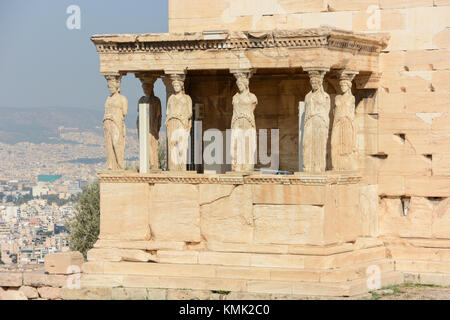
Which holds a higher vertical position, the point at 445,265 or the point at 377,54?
the point at 377,54

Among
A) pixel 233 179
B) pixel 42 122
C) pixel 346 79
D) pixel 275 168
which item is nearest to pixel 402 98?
pixel 346 79

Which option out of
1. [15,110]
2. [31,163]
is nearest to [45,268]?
[31,163]

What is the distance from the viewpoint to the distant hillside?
53.9 metres

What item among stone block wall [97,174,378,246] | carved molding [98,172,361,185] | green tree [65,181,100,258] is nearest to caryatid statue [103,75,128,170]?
carved molding [98,172,361,185]

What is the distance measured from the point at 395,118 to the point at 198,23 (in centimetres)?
364

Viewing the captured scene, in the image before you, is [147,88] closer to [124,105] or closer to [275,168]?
[124,105]

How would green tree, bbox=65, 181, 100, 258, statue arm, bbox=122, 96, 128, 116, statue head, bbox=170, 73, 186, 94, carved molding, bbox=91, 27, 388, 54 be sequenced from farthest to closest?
1. green tree, bbox=65, 181, 100, 258
2. statue arm, bbox=122, 96, 128, 116
3. statue head, bbox=170, 73, 186, 94
4. carved molding, bbox=91, 27, 388, 54

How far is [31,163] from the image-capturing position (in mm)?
52781

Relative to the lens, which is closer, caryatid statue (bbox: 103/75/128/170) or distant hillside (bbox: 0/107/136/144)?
caryatid statue (bbox: 103/75/128/170)

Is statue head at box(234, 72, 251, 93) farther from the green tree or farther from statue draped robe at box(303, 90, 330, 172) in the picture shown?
the green tree

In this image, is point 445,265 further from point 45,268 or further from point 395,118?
point 45,268

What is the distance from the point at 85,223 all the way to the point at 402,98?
507 inches

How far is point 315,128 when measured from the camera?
2083 centimetres

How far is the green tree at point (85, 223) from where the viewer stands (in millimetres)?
32719
